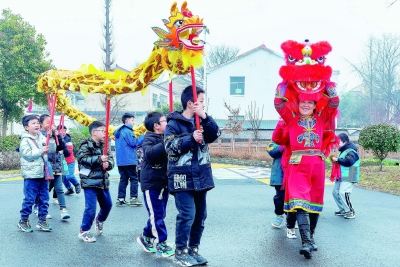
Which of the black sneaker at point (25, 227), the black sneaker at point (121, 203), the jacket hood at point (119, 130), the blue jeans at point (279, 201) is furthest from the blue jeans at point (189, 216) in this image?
the jacket hood at point (119, 130)

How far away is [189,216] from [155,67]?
174 centimetres

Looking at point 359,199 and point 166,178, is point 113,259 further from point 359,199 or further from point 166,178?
point 359,199

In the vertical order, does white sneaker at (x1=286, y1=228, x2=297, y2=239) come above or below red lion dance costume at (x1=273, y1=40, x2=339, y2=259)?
below

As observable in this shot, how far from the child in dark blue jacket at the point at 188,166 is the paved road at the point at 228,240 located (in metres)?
0.42

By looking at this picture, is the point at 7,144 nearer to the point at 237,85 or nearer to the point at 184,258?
the point at 184,258

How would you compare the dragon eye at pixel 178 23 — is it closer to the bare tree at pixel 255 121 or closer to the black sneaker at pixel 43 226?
the black sneaker at pixel 43 226

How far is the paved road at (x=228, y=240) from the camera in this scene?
517 cm

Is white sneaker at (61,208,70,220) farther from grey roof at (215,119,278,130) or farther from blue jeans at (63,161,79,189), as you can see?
grey roof at (215,119,278,130)

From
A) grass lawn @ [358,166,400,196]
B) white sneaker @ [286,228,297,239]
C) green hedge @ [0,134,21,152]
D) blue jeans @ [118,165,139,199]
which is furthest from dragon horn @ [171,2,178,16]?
green hedge @ [0,134,21,152]

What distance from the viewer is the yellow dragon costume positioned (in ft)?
15.6

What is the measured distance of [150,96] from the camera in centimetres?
4275

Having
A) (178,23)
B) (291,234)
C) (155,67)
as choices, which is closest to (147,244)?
→ (291,234)

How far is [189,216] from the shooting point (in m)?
4.80

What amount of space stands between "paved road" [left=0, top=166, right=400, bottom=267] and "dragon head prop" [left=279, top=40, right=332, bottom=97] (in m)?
1.93
